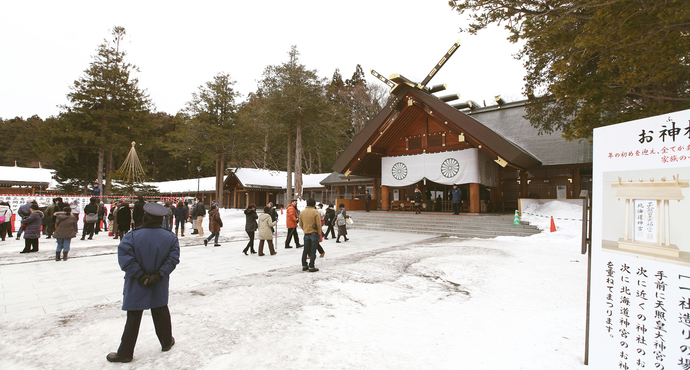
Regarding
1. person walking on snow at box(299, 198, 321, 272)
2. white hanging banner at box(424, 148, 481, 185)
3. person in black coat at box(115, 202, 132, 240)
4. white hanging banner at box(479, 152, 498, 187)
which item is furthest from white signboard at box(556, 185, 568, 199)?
person in black coat at box(115, 202, 132, 240)

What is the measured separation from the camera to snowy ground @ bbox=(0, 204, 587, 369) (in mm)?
3145

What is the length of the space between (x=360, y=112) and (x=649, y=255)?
3353 centimetres

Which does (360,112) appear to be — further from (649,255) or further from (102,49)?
(649,255)

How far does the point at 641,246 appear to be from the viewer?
7.79 feet

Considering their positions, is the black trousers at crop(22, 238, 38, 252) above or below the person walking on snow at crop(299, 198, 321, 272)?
below

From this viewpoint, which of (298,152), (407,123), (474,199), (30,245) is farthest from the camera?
(298,152)

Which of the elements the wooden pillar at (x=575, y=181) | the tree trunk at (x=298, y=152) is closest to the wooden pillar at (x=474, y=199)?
the wooden pillar at (x=575, y=181)

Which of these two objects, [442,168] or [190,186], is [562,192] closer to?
[442,168]

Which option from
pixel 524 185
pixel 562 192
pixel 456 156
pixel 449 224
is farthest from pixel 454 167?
pixel 562 192

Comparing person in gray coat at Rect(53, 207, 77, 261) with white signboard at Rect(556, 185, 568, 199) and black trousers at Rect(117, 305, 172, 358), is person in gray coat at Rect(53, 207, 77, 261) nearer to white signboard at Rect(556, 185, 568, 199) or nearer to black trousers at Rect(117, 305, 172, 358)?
black trousers at Rect(117, 305, 172, 358)

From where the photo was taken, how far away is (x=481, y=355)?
3221mm

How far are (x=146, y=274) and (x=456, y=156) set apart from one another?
15.3 metres

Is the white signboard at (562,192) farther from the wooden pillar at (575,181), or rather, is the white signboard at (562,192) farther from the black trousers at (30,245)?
the black trousers at (30,245)

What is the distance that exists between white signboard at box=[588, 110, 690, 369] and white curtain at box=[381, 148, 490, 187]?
13401 millimetres
